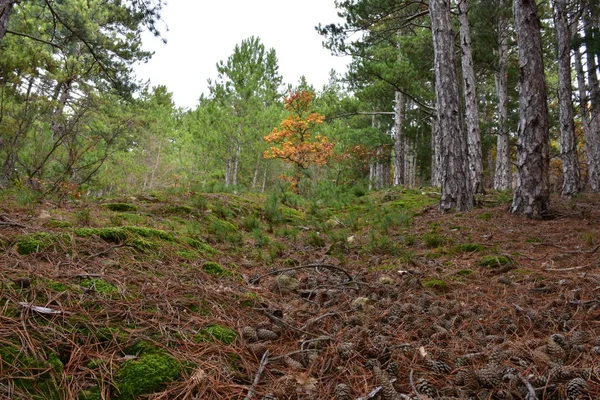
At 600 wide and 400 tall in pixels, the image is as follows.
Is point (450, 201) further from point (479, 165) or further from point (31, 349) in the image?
point (31, 349)

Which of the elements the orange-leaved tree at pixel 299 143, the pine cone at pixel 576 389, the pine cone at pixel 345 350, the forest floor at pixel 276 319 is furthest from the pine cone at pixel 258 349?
the orange-leaved tree at pixel 299 143

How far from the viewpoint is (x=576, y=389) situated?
54.8 inches

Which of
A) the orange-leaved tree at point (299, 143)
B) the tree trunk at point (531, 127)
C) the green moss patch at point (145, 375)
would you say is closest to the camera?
the green moss patch at point (145, 375)

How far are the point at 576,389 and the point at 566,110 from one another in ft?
35.9

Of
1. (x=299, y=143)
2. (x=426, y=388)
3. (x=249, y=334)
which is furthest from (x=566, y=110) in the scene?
(x=249, y=334)

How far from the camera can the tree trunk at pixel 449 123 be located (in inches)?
280

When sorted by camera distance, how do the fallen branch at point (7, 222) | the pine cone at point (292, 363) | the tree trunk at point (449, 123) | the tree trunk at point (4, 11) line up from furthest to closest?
the tree trunk at point (449, 123) < the tree trunk at point (4, 11) < the fallen branch at point (7, 222) < the pine cone at point (292, 363)

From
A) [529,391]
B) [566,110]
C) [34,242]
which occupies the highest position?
[566,110]

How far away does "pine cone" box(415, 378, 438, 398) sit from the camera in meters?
1.54

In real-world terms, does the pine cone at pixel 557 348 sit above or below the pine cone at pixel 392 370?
above

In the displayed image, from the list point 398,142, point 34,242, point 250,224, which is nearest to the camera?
point 34,242

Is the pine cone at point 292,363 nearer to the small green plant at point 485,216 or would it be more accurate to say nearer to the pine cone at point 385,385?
the pine cone at point 385,385

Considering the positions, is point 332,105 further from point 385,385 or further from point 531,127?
point 385,385

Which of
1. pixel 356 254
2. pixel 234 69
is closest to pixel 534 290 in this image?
pixel 356 254
